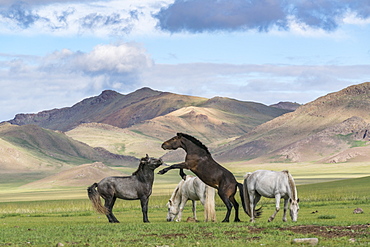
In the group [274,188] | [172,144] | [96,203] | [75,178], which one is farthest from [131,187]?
[75,178]

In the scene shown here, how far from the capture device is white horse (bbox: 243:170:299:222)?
795 inches

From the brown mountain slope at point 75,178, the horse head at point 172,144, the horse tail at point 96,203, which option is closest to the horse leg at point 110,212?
the horse tail at point 96,203

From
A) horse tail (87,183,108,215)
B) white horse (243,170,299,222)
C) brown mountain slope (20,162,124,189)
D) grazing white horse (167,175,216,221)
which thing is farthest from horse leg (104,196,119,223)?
brown mountain slope (20,162,124,189)

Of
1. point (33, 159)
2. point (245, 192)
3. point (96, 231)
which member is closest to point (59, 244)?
point (96, 231)

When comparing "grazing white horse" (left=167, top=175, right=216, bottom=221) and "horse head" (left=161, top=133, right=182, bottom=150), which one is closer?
"horse head" (left=161, top=133, right=182, bottom=150)

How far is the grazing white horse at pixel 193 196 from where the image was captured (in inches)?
865

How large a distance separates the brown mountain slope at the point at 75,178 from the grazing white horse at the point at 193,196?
322 ft

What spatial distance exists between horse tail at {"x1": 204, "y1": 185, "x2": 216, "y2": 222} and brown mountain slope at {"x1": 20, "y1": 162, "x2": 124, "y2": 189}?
328 ft

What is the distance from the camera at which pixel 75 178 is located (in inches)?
4938

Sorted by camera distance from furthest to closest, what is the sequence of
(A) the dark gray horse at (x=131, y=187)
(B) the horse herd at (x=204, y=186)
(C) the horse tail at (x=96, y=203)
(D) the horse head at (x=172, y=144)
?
(A) the dark gray horse at (x=131, y=187), (C) the horse tail at (x=96, y=203), (D) the horse head at (x=172, y=144), (B) the horse herd at (x=204, y=186)

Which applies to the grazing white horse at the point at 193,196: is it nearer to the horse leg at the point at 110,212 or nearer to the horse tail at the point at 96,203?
the horse leg at the point at 110,212

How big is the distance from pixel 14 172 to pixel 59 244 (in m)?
143

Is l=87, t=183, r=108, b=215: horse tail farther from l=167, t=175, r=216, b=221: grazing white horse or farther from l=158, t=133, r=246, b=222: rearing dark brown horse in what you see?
l=158, t=133, r=246, b=222: rearing dark brown horse

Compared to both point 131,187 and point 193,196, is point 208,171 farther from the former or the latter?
point 131,187
